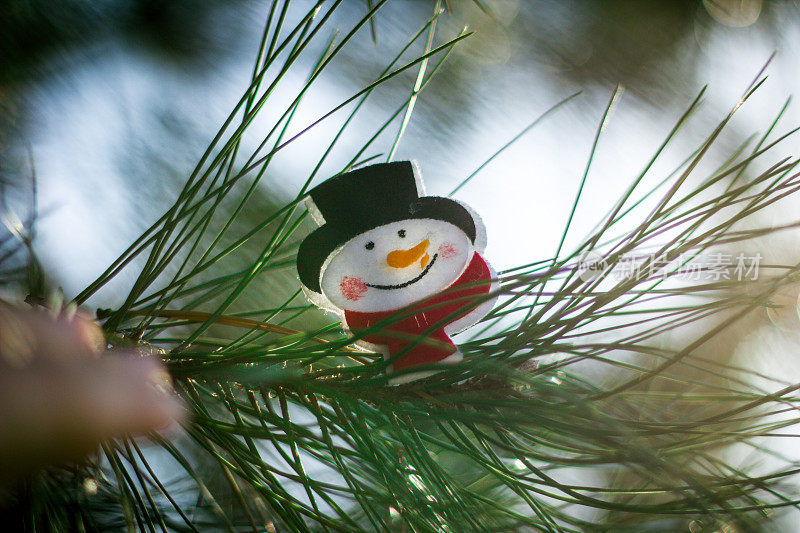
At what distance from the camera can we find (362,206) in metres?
0.37

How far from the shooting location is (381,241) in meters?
0.38

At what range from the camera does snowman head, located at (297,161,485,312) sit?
369 millimetres

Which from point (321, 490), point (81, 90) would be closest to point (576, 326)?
point (321, 490)

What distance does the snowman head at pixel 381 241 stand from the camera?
0.37 m

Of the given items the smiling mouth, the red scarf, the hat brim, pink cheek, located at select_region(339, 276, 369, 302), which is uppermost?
the hat brim

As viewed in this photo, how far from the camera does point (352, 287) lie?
390 millimetres

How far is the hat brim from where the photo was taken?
1.24 feet

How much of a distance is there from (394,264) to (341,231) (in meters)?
0.04

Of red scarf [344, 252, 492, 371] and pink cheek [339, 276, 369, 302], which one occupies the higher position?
pink cheek [339, 276, 369, 302]

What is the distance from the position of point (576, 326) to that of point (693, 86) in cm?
50

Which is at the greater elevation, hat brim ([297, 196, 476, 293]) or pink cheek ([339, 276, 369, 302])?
hat brim ([297, 196, 476, 293])

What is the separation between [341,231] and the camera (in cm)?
38

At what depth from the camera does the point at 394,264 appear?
389 millimetres

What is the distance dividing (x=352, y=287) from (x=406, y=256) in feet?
0.14
